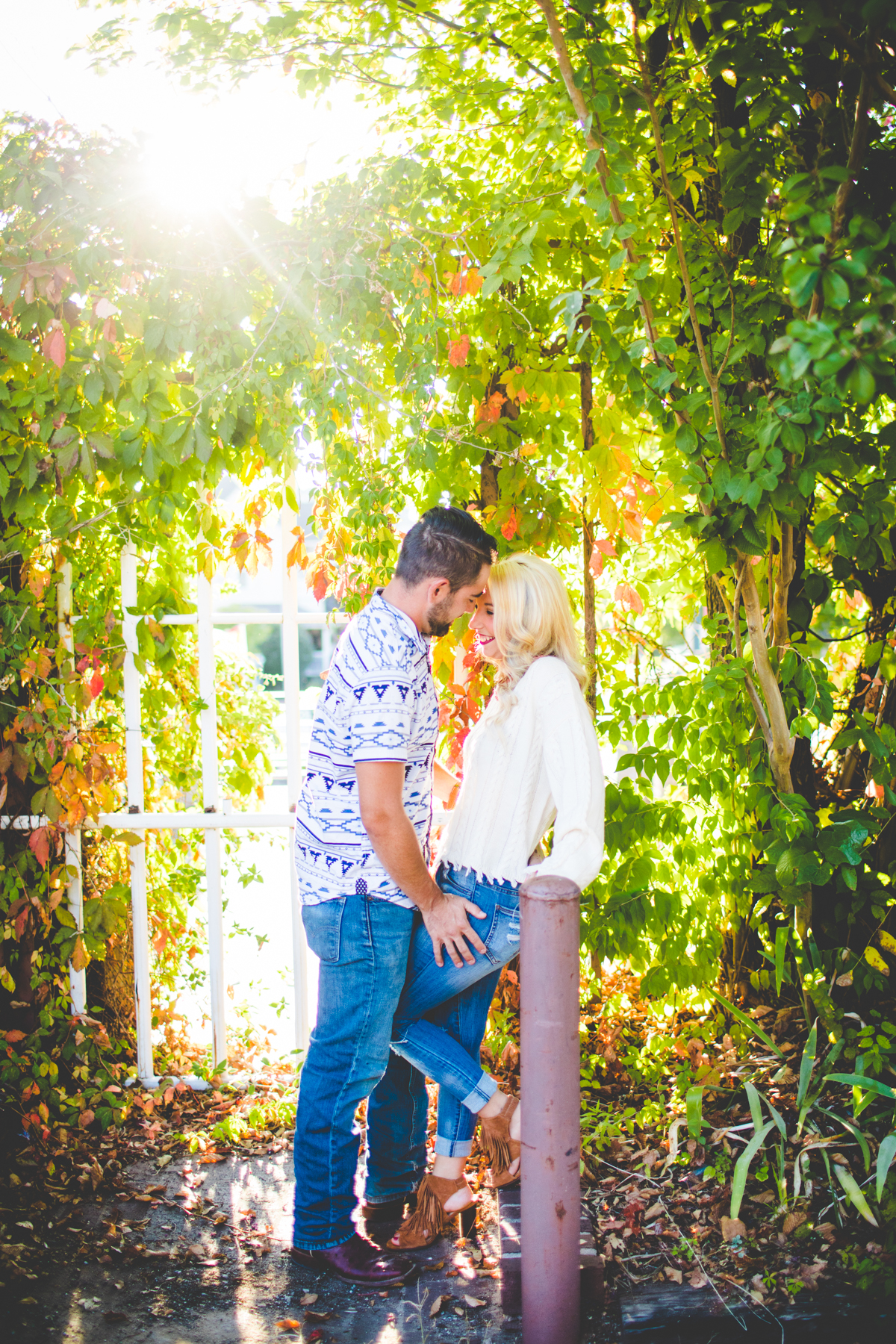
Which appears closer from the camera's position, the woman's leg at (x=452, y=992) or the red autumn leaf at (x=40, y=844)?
the woman's leg at (x=452, y=992)

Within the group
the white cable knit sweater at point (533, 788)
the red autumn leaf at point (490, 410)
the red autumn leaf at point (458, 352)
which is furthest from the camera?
the red autumn leaf at point (490, 410)

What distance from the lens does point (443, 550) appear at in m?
2.16

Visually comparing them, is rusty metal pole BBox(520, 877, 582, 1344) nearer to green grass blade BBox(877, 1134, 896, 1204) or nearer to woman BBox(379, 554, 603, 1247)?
woman BBox(379, 554, 603, 1247)

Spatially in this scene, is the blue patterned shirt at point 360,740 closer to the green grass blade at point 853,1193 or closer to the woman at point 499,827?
the woman at point 499,827

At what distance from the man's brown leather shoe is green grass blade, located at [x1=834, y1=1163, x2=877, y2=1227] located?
3.54 ft

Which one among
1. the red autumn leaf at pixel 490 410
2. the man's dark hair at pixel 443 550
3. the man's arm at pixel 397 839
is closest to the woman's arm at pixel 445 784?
the man's arm at pixel 397 839

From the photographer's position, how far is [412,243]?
7.84 feet

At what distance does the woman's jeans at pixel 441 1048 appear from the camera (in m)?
2.23

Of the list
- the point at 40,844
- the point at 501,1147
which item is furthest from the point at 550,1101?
the point at 40,844

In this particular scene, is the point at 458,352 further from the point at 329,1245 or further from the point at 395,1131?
the point at 329,1245

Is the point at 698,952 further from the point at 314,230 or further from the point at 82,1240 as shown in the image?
the point at 314,230

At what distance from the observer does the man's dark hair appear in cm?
217

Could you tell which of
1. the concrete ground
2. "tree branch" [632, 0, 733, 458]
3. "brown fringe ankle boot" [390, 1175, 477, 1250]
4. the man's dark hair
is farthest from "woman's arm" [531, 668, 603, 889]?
the concrete ground

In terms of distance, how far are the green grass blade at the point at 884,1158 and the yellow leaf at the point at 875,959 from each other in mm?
472
